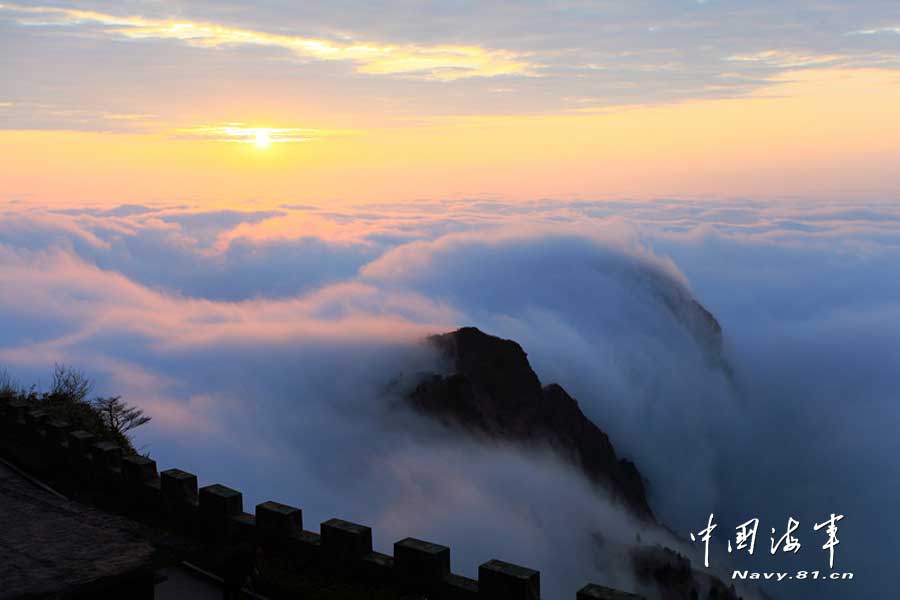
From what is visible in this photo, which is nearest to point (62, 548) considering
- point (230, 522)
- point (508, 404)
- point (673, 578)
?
point (230, 522)

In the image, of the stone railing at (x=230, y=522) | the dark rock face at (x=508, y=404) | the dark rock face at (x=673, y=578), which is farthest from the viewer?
the dark rock face at (x=508, y=404)

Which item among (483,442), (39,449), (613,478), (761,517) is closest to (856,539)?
(761,517)

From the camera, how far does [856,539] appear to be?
17425cm

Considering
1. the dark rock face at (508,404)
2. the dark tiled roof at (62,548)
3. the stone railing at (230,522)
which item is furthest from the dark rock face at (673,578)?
the dark tiled roof at (62,548)

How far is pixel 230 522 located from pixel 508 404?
12865 cm

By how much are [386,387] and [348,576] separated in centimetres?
14605

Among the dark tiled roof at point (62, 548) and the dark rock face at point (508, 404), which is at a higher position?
the dark rock face at point (508, 404)

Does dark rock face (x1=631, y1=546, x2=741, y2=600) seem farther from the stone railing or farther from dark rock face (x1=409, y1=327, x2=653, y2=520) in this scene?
the stone railing

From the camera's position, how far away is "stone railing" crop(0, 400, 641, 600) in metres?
11.0

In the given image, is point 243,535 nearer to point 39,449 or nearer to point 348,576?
point 348,576

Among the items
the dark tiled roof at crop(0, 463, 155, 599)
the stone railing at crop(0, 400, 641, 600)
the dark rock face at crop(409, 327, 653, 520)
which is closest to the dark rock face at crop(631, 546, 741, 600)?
the dark rock face at crop(409, 327, 653, 520)

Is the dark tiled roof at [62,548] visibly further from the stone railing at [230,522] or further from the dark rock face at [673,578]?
the dark rock face at [673,578]

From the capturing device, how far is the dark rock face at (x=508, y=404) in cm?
13938

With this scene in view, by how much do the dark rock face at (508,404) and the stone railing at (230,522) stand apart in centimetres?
12238
